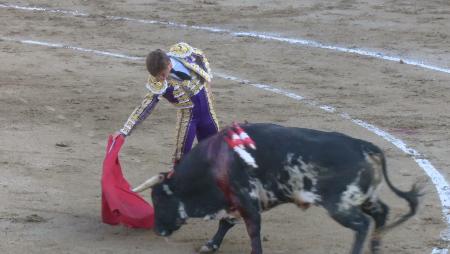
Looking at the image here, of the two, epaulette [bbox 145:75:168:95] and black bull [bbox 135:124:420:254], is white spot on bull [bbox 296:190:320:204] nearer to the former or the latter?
black bull [bbox 135:124:420:254]

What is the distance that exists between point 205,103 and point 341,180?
1.40 meters

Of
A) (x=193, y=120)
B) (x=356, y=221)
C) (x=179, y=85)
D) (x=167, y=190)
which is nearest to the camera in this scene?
(x=356, y=221)

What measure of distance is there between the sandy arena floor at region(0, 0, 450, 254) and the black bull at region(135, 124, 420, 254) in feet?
1.59

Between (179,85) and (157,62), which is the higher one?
(157,62)

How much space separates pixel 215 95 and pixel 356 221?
14.8ft

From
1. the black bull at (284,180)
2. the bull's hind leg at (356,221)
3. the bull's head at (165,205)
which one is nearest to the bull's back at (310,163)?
the black bull at (284,180)

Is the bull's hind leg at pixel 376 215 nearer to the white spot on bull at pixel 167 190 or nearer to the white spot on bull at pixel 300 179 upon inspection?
the white spot on bull at pixel 300 179

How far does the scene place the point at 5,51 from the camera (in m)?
11.2

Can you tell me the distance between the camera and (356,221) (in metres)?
5.18

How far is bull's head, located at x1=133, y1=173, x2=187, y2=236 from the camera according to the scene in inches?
220

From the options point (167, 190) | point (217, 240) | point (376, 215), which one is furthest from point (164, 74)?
point (376, 215)

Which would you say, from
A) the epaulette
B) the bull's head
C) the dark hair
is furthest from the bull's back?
the epaulette

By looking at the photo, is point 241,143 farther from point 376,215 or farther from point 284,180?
point 376,215

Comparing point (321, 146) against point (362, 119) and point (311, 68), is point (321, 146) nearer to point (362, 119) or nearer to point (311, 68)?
point (362, 119)
